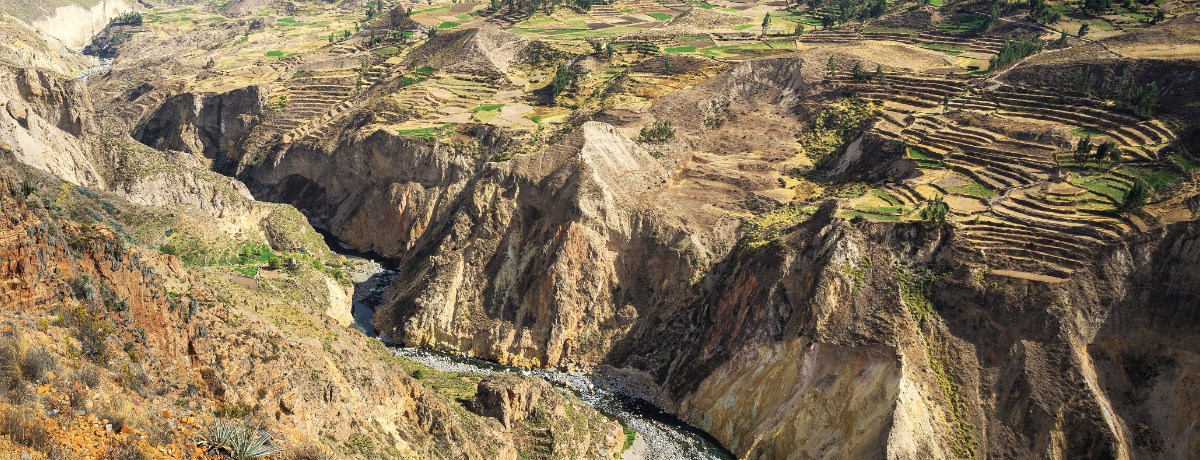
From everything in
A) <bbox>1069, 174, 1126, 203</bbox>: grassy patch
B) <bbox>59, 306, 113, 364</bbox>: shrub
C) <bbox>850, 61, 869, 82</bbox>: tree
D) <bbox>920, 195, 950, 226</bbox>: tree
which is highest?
<bbox>59, 306, 113, 364</bbox>: shrub

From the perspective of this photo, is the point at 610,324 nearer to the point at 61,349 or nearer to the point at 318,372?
the point at 318,372

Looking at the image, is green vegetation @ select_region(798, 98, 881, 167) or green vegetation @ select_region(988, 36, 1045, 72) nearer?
green vegetation @ select_region(798, 98, 881, 167)

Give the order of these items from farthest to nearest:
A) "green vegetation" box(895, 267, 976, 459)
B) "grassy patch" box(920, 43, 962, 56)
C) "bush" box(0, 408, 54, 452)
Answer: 1. "grassy patch" box(920, 43, 962, 56)
2. "green vegetation" box(895, 267, 976, 459)
3. "bush" box(0, 408, 54, 452)

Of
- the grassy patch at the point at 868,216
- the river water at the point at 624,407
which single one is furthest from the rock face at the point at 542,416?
the grassy patch at the point at 868,216

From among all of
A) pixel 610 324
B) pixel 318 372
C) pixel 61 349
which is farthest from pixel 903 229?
pixel 61 349

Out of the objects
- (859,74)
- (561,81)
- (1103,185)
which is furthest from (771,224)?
(561,81)

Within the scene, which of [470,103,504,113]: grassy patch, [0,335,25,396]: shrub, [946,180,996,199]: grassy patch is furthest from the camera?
[470,103,504,113]: grassy patch

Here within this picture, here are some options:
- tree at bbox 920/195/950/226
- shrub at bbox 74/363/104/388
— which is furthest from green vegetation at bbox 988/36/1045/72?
shrub at bbox 74/363/104/388

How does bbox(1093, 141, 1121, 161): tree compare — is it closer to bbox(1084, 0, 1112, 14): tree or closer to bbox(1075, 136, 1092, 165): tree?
bbox(1075, 136, 1092, 165): tree

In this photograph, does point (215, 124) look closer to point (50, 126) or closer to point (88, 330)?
point (50, 126)
